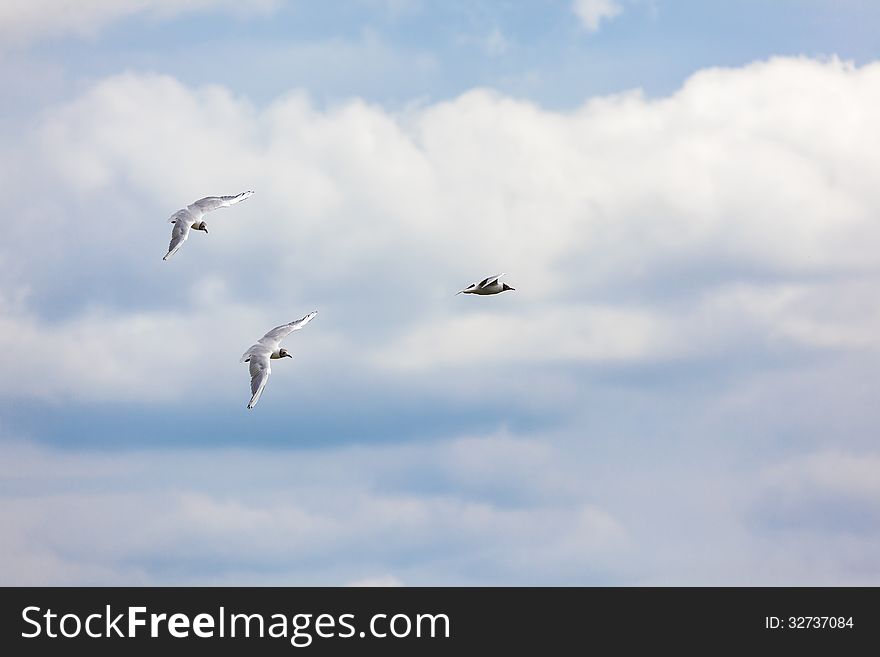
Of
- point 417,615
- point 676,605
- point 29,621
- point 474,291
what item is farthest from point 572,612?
point 29,621

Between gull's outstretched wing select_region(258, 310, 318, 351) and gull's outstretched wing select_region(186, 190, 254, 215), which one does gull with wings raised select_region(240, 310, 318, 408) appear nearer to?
gull's outstretched wing select_region(258, 310, 318, 351)

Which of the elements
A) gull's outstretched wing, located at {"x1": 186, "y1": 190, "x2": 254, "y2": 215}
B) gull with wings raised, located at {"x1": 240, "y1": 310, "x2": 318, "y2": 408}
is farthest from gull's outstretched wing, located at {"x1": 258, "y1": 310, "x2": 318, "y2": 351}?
gull's outstretched wing, located at {"x1": 186, "y1": 190, "x2": 254, "y2": 215}

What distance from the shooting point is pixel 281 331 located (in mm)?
152250

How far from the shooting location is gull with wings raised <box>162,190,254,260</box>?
149 m

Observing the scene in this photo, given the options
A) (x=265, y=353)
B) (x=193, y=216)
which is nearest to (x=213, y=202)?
(x=193, y=216)

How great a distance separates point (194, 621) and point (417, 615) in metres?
17.7

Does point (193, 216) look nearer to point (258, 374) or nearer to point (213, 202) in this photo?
point (213, 202)

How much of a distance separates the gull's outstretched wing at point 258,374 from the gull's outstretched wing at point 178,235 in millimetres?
12872

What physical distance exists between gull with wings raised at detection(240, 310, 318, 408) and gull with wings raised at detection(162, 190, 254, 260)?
11.4 metres

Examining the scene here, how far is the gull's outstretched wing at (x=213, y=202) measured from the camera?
512 feet

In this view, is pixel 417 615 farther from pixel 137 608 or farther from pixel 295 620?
pixel 137 608

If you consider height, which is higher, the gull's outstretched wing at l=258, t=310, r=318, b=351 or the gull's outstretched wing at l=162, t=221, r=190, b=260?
the gull's outstretched wing at l=162, t=221, r=190, b=260

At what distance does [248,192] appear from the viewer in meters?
163

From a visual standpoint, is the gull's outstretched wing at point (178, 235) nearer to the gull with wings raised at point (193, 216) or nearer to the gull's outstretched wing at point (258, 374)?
the gull with wings raised at point (193, 216)
